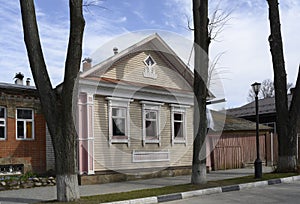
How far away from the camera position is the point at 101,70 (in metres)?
19.4

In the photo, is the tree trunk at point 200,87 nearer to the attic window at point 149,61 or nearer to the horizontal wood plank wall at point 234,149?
the attic window at point 149,61

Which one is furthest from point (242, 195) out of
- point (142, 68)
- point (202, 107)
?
point (142, 68)

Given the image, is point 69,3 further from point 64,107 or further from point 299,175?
point 299,175

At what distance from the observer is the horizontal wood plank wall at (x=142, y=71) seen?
20484 mm

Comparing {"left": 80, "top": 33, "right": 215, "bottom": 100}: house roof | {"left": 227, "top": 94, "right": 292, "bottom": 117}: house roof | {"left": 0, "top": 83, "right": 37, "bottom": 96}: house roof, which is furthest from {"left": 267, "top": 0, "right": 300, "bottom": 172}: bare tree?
{"left": 227, "top": 94, "right": 292, "bottom": 117}: house roof

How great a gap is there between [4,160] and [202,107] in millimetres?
9005

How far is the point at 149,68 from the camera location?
22172mm

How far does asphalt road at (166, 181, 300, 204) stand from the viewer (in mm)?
12574

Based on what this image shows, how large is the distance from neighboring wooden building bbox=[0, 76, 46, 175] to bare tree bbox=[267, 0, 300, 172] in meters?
Answer: 11.2

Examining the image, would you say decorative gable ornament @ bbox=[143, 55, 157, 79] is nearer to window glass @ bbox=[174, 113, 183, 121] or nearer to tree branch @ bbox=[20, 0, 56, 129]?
window glass @ bbox=[174, 113, 183, 121]

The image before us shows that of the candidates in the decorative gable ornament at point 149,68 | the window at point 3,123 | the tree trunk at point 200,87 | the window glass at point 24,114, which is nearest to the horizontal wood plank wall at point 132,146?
the decorative gable ornament at point 149,68

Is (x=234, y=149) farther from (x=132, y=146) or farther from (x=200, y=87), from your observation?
(x=200, y=87)

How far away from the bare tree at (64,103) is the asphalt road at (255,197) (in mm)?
3276

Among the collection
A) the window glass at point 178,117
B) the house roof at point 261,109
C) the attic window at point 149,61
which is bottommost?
the window glass at point 178,117
